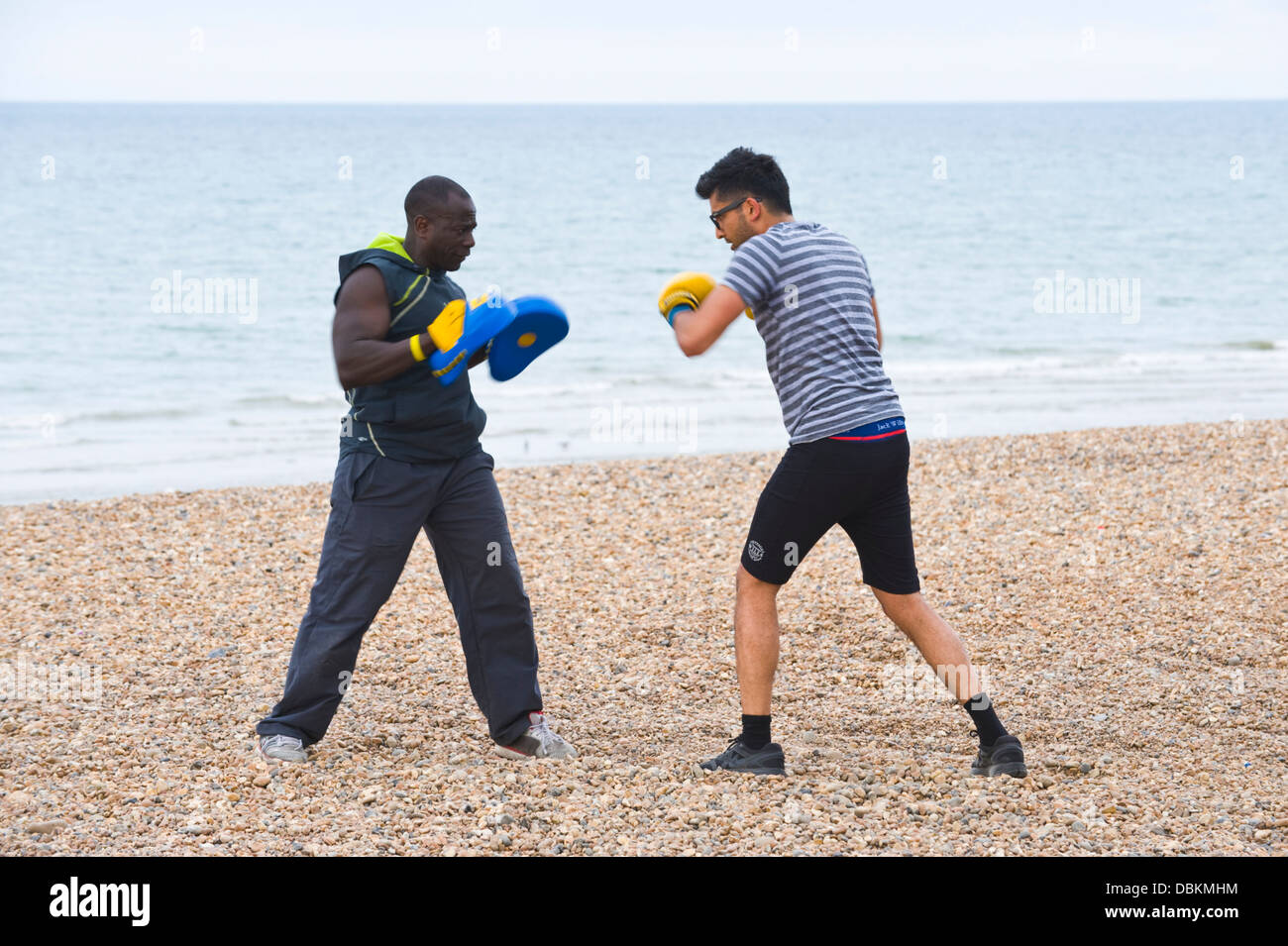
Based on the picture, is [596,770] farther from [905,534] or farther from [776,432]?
[776,432]

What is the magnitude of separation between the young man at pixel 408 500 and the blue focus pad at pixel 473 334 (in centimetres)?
6

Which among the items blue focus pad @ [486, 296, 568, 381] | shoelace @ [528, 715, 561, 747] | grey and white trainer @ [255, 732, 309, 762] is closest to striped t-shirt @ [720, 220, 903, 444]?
blue focus pad @ [486, 296, 568, 381]

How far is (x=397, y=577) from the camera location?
4.11m

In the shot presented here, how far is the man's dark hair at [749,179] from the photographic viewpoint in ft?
12.4

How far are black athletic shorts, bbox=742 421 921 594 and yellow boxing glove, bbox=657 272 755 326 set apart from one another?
50 centimetres

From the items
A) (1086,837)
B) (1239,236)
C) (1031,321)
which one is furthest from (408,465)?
(1239,236)

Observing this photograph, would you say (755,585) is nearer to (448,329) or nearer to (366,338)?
(448,329)

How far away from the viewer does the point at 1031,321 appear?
2147 centimetres

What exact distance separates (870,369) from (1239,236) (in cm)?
3414

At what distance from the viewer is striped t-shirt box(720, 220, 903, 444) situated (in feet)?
12.0

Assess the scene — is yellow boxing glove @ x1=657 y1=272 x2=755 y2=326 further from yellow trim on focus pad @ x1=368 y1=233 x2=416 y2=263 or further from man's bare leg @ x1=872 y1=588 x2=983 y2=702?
man's bare leg @ x1=872 y1=588 x2=983 y2=702

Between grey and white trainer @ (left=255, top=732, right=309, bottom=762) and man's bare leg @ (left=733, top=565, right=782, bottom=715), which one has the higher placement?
man's bare leg @ (left=733, top=565, right=782, bottom=715)

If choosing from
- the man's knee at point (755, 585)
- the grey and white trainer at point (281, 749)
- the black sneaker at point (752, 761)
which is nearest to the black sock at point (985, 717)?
the black sneaker at point (752, 761)

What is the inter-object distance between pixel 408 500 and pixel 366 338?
542 millimetres
